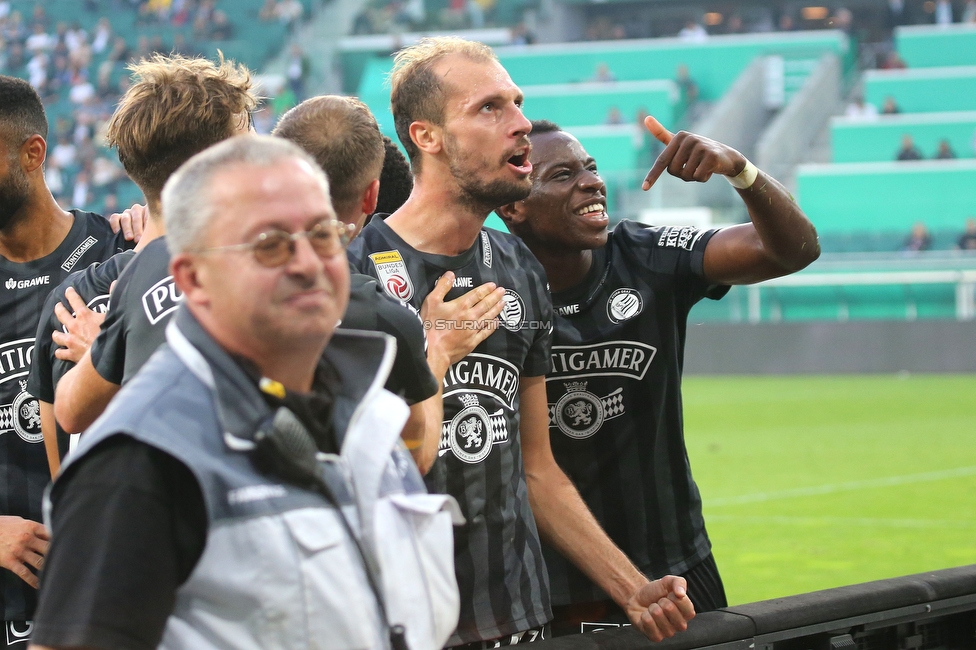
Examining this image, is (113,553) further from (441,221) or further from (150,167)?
(441,221)

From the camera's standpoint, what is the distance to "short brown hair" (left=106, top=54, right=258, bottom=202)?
8.50ft

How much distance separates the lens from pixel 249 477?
1.69 metres

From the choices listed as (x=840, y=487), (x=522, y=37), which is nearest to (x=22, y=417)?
(x=840, y=487)

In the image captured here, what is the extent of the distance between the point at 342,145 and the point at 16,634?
1.82 metres

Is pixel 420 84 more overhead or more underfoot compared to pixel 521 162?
more overhead

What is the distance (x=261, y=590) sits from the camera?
166cm

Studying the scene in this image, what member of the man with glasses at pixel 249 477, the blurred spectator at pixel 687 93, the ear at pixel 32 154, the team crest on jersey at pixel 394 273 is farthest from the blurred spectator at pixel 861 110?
the man with glasses at pixel 249 477

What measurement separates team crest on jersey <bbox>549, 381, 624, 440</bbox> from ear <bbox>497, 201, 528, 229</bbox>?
21.7 inches

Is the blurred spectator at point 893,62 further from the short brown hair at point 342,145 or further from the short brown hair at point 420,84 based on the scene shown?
the short brown hair at point 342,145

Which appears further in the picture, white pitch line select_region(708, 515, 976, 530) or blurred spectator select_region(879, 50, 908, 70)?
blurred spectator select_region(879, 50, 908, 70)

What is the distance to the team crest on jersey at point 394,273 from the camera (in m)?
A: 3.02

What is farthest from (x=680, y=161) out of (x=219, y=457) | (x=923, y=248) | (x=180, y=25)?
(x=180, y=25)

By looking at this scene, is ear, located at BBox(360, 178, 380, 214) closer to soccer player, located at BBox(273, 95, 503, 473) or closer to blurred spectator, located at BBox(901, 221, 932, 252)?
soccer player, located at BBox(273, 95, 503, 473)

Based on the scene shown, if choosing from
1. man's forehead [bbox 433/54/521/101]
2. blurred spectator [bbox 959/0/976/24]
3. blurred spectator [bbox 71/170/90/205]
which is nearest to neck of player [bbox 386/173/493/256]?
man's forehead [bbox 433/54/521/101]
